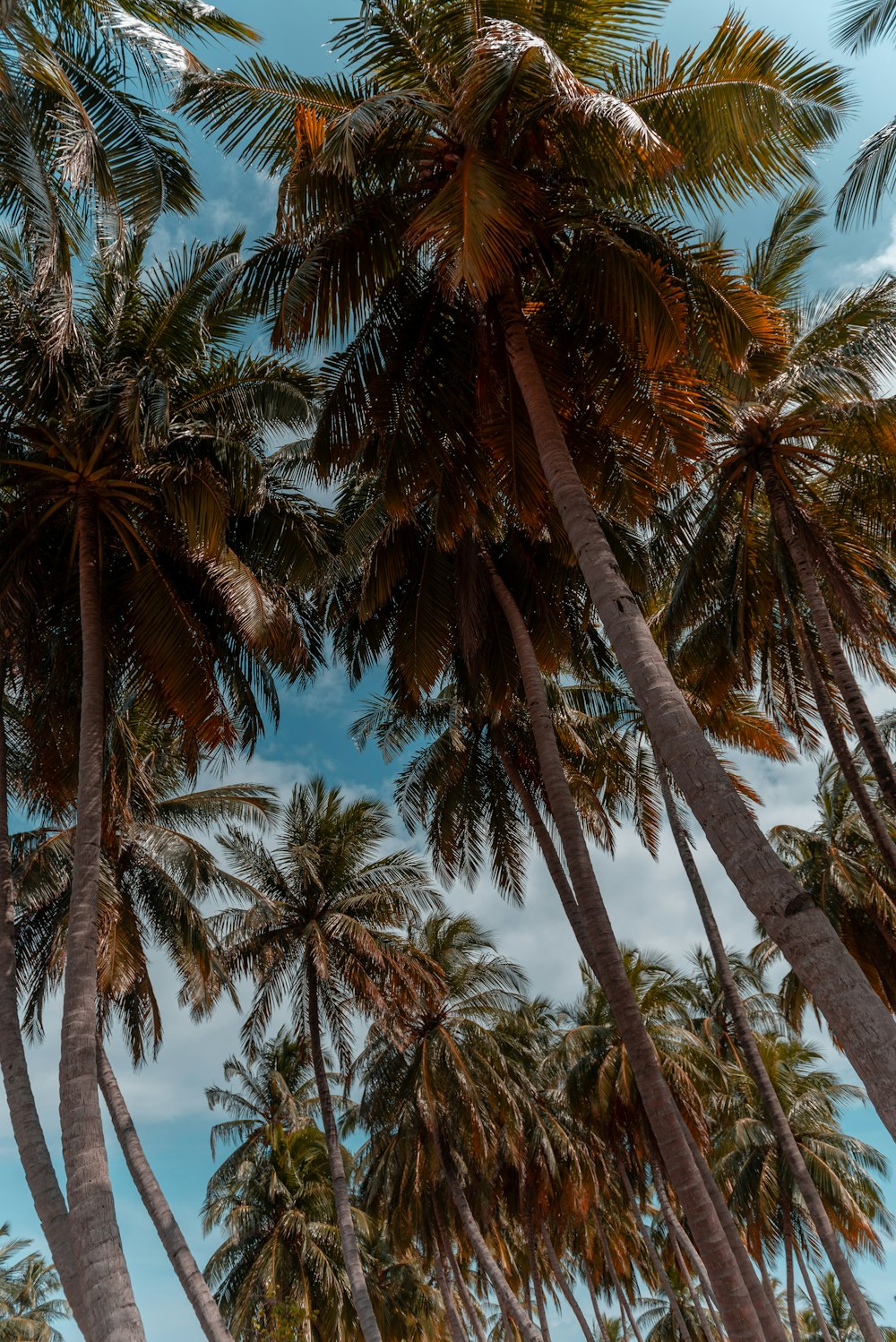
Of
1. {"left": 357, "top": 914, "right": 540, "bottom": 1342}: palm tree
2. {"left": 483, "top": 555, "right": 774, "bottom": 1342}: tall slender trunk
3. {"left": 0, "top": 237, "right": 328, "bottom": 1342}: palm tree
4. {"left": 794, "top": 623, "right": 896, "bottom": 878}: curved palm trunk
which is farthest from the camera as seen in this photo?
{"left": 357, "top": 914, "right": 540, "bottom": 1342}: palm tree

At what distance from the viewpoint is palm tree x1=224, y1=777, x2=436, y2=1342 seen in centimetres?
1830

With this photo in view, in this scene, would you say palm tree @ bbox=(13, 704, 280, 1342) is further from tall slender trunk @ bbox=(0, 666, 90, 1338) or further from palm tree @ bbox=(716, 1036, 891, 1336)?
palm tree @ bbox=(716, 1036, 891, 1336)

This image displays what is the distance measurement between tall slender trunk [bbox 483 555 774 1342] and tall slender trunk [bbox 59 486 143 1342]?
432cm

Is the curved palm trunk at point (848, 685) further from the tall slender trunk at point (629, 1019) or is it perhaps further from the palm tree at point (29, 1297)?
the palm tree at point (29, 1297)

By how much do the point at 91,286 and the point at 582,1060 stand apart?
732 inches

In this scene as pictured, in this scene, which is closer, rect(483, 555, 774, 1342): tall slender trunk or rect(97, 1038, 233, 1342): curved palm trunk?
rect(483, 555, 774, 1342): tall slender trunk

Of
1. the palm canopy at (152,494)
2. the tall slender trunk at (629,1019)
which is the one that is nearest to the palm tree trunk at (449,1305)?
the tall slender trunk at (629,1019)

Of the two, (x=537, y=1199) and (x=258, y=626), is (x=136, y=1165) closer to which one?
(x=258, y=626)

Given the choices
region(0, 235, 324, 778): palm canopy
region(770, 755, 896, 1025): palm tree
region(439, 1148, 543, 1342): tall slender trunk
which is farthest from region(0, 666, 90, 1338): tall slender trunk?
region(770, 755, 896, 1025): palm tree

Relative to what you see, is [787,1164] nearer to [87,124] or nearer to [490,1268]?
[490,1268]

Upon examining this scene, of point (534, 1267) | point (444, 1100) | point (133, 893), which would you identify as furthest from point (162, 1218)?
point (534, 1267)

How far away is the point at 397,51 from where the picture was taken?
8352mm

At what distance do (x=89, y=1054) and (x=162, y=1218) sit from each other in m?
6.82

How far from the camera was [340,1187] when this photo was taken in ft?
59.6
